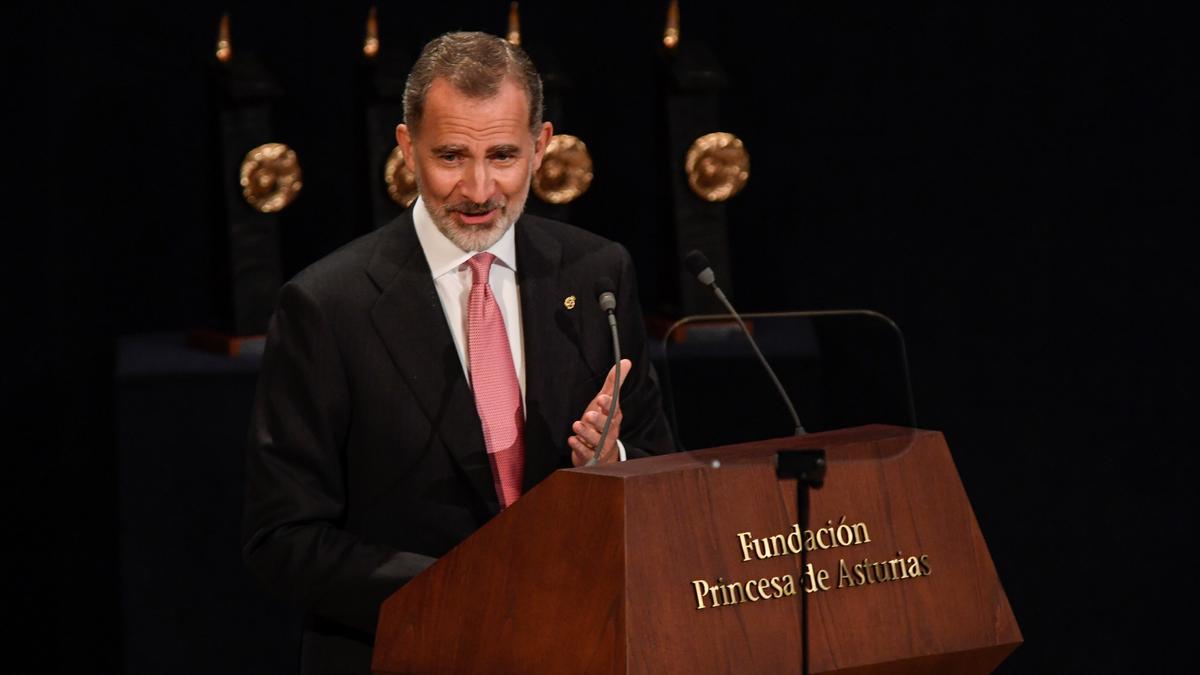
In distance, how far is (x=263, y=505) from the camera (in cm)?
254

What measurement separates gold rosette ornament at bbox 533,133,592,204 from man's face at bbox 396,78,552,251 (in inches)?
55.3

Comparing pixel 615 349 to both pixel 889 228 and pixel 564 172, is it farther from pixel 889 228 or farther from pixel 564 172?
pixel 889 228

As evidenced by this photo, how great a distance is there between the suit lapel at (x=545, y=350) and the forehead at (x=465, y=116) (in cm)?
22

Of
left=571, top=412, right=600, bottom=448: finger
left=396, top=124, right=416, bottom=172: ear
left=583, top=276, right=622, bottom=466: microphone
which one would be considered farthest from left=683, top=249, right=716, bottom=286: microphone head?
left=396, top=124, right=416, bottom=172: ear

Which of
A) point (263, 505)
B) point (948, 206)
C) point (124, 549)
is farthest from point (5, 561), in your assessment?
point (948, 206)

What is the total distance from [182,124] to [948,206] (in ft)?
5.80

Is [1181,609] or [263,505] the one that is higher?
[263,505]

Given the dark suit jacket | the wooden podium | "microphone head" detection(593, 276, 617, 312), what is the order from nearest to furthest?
the wooden podium → "microphone head" detection(593, 276, 617, 312) → the dark suit jacket

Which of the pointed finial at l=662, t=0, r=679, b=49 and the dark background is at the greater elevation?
the pointed finial at l=662, t=0, r=679, b=49

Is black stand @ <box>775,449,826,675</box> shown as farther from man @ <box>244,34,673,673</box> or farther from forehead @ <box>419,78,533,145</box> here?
forehead @ <box>419,78,533,145</box>

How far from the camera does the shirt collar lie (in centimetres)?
269

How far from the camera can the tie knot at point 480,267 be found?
106 inches

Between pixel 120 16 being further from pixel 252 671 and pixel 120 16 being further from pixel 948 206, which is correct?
pixel 948 206

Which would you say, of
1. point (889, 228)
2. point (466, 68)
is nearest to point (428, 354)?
point (466, 68)
